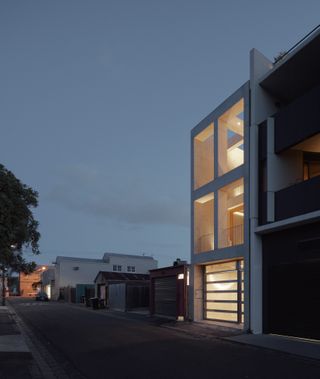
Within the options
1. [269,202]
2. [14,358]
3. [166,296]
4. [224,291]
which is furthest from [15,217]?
[166,296]

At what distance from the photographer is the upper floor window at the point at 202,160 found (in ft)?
93.4

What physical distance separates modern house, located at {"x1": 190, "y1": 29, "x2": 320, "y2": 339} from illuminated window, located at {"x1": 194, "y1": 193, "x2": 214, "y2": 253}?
3.31 ft

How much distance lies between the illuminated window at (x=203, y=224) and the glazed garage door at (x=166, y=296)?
12.5 feet

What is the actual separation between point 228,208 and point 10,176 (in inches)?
451

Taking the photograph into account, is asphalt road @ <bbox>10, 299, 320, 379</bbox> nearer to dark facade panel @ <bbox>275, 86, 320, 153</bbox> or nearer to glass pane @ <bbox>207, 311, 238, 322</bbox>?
glass pane @ <bbox>207, 311, 238, 322</bbox>

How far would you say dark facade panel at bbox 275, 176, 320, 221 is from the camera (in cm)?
1745

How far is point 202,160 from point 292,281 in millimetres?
11563

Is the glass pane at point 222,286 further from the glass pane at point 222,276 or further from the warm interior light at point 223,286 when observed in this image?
the glass pane at point 222,276

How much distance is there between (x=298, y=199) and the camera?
1841 centimetres

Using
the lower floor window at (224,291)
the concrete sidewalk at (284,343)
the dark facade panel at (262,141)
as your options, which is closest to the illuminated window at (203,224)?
the lower floor window at (224,291)

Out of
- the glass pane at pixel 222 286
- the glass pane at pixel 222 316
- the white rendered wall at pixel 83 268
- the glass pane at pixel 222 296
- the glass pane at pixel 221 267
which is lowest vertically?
the white rendered wall at pixel 83 268

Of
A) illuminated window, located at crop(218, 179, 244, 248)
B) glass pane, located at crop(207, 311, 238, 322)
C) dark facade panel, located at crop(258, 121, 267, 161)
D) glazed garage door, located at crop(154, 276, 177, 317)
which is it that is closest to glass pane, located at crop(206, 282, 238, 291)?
glass pane, located at crop(207, 311, 238, 322)

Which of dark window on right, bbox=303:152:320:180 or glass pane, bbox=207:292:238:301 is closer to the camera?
dark window on right, bbox=303:152:320:180

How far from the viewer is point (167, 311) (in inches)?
1228
